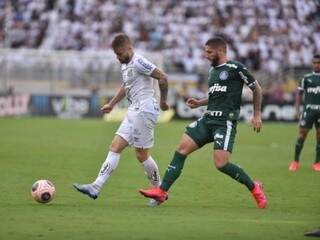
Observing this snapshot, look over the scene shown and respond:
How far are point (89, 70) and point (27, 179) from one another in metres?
24.1

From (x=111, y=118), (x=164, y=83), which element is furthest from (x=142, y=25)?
(x=164, y=83)

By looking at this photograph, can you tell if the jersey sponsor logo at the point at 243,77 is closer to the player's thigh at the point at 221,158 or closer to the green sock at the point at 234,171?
the player's thigh at the point at 221,158

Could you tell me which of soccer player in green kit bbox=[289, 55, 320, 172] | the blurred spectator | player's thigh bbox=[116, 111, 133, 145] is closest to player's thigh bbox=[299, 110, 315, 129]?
soccer player in green kit bbox=[289, 55, 320, 172]

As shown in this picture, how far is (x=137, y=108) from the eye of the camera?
12.2m

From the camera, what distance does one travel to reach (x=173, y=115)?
37.4m

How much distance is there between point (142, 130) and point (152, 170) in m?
0.64

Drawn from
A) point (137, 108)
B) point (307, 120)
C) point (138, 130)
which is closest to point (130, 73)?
point (137, 108)

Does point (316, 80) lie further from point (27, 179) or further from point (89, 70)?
point (89, 70)

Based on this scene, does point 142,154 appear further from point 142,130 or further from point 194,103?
point 194,103

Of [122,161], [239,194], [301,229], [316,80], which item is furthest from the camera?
[122,161]

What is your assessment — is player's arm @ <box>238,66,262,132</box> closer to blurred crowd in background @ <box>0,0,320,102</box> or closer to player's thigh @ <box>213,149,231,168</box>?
player's thigh @ <box>213,149,231,168</box>

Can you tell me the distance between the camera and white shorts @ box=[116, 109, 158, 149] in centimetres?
1213

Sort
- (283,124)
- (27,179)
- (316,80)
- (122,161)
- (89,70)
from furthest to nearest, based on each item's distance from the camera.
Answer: (89,70) < (283,124) < (122,161) < (316,80) < (27,179)

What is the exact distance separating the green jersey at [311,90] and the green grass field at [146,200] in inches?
54.8
